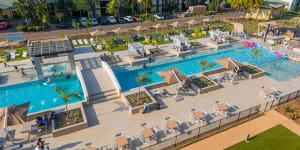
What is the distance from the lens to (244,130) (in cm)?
1772

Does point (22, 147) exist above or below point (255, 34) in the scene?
below

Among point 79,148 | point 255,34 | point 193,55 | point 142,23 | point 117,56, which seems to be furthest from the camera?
point 142,23

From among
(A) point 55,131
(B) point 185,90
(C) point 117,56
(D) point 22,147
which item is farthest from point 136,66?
(D) point 22,147

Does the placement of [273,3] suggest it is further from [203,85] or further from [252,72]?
[203,85]

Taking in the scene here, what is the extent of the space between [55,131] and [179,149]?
10.2m

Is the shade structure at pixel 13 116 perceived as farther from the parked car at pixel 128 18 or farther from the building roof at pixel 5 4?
the building roof at pixel 5 4

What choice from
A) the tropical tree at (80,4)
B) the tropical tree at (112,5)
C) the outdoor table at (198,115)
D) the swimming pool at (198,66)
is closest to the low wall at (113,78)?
the swimming pool at (198,66)

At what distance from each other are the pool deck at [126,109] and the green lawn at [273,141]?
3742mm

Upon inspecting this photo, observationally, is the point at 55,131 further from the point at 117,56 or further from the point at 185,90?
the point at 117,56

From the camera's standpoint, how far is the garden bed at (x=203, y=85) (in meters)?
23.0

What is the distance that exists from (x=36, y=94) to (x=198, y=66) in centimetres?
2240

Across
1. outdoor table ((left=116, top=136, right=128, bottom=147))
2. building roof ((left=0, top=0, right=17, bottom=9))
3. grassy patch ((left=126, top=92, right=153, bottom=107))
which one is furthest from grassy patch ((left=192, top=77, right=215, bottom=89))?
building roof ((left=0, top=0, right=17, bottom=9))

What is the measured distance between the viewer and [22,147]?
1572 cm

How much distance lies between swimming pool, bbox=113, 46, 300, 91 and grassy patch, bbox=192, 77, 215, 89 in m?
3.79
